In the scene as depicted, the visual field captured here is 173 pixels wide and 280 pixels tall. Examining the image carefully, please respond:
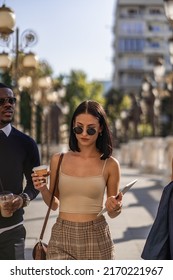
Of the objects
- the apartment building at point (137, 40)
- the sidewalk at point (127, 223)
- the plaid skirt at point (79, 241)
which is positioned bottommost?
the sidewalk at point (127, 223)

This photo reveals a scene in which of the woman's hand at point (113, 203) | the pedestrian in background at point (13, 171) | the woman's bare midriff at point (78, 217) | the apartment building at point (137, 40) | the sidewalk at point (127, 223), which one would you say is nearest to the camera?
the woman's hand at point (113, 203)

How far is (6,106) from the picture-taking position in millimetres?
3994

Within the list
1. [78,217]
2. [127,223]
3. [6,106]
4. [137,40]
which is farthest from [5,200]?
[137,40]

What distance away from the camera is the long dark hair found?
3814mm

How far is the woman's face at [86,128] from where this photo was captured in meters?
3.82

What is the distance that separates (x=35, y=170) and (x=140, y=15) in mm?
101562

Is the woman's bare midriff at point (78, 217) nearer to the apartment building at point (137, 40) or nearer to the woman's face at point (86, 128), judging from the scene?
the woman's face at point (86, 128)

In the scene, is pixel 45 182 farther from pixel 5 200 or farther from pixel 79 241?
pixel 79 241

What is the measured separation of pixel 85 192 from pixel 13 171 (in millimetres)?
455

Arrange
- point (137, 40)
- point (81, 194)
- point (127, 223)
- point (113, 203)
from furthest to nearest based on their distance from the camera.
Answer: point (137, 40) → point (127, 223) → point (81, 194) → point (113, 203)

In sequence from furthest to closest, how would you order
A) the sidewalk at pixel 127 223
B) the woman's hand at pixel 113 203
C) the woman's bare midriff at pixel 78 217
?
the sidewalk at pixel 127 223 → the woman's bare midriff at pixel 78 217 → the woman's hand at pixel 113 203

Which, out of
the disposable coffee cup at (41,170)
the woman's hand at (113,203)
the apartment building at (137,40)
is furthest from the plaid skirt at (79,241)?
the apartment building at (137,40)
